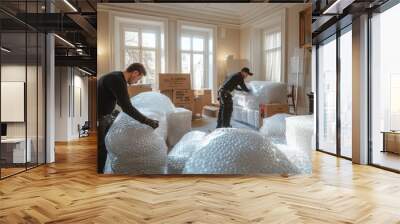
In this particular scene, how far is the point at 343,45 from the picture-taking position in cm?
762

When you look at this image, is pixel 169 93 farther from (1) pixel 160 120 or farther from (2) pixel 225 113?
(2) pixel 225 113

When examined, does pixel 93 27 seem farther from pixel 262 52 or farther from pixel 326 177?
pixel 326 177

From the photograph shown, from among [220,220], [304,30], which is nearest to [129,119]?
[220,220]

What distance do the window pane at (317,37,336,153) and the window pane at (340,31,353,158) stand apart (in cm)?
37

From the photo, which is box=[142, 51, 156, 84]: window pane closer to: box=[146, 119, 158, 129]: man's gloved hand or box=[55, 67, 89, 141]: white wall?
box=[146, 119, 158, 129]: man's gloved hand

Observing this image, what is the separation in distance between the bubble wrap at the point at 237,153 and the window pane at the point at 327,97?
3.70 metres

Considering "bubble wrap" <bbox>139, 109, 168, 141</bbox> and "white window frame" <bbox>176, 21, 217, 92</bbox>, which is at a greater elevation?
"white window frame" <bbox>176, 21, 217, 92</bbox>

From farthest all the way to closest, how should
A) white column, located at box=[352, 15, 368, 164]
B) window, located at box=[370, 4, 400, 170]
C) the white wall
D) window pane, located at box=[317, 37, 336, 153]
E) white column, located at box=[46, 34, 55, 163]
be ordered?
the white wall
window pane, located at box=[317, 37, 336, 153]
white column, located at box=[46, 34, 55, 163]
white column, located at box=[352, 15, 368, 164]
window, located at box=[370, 4, 400, 170]

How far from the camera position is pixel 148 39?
5.25m

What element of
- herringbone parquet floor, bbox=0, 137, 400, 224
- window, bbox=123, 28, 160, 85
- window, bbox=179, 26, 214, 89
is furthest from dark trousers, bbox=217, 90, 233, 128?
window, bbox=123, 28, 160, 85

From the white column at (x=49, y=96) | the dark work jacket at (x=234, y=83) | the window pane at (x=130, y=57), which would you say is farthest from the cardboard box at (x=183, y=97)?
the white column at (x=49, y=96)

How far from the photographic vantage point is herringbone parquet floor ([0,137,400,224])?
11.2 feet

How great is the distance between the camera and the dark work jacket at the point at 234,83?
5262 mm

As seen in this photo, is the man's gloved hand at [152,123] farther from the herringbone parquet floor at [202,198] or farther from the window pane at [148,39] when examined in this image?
the window pane at [148,39]
